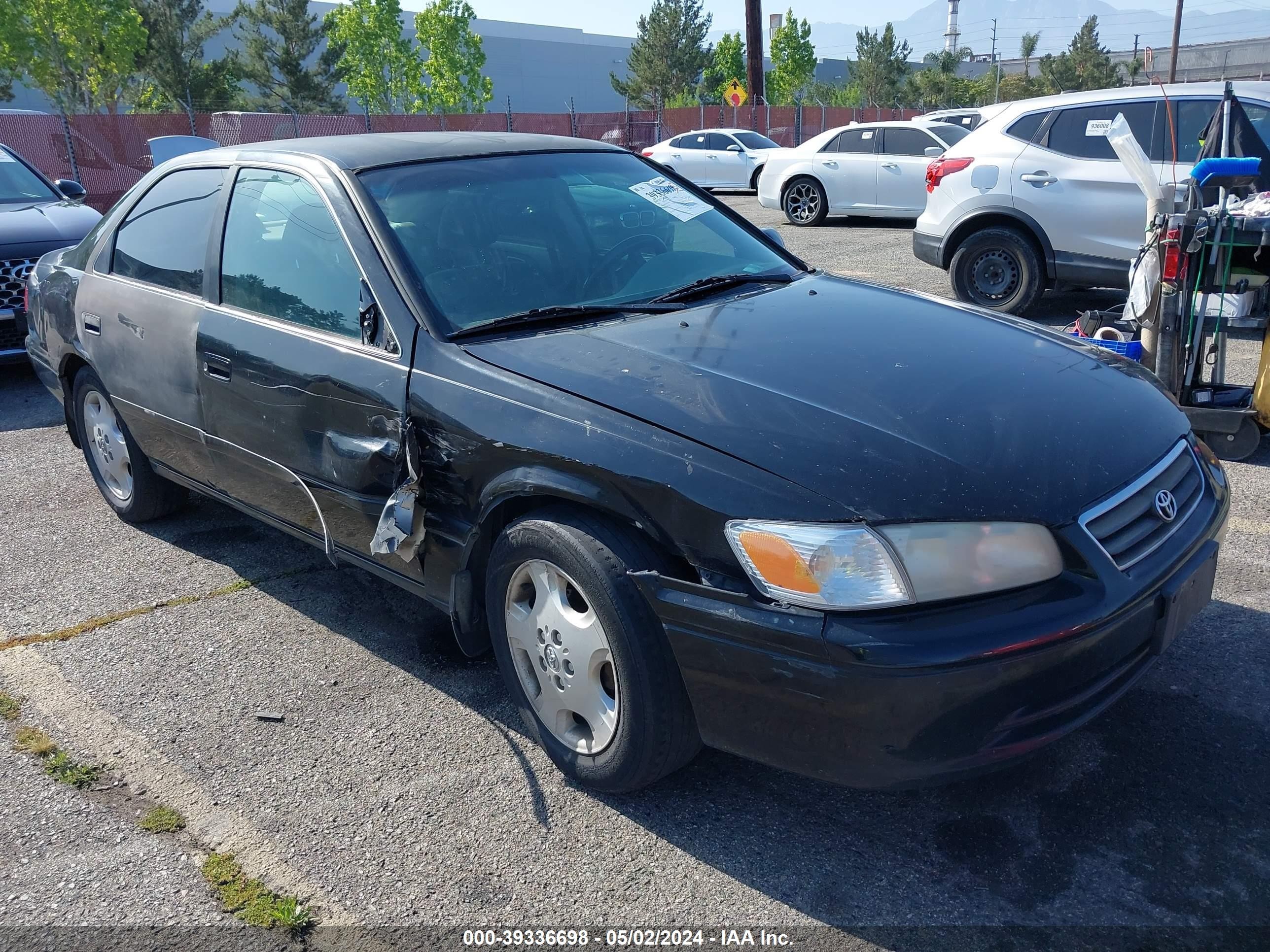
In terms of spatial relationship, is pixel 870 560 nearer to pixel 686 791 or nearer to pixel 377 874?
pixel 686 791

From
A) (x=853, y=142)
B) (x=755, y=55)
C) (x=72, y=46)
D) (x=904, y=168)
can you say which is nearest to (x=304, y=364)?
(x=904, y=168)

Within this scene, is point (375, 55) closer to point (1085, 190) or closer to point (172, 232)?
point (1085, 190)

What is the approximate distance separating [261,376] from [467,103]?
2028 inches

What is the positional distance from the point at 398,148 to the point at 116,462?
221cm

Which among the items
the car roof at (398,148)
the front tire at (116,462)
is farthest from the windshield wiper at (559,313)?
the front tire at (116,462)

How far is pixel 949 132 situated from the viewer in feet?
48.5

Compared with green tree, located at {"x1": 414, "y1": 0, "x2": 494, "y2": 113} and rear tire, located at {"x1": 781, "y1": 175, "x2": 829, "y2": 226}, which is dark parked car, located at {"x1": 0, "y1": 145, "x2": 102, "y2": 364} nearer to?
rear tire, located at {"x1": 781, "y1": 175, "x2": 829, "y2": 226}

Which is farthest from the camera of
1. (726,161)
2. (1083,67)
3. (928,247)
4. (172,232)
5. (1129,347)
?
(1083,67)

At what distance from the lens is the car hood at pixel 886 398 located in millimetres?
2311

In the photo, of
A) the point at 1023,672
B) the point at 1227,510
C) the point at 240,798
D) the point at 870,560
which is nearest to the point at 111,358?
the point at 240,798

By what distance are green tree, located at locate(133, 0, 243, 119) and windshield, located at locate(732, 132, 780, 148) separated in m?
32.4

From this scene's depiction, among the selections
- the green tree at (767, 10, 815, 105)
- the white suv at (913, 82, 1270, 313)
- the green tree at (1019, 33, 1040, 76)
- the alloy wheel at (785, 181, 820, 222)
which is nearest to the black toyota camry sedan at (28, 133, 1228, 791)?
the white suv at (913, 82, 1270, 313)

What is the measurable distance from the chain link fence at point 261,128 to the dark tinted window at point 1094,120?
20.6 feet

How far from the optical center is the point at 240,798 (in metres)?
2.83
